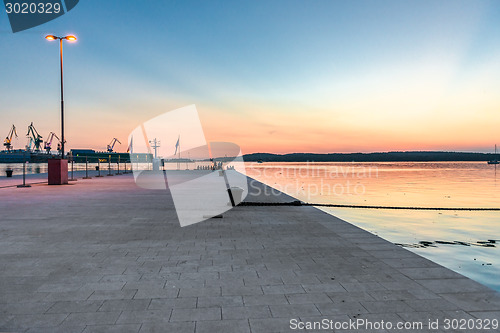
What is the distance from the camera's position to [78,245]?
6602 mm

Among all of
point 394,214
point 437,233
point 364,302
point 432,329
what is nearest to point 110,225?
point 364,302

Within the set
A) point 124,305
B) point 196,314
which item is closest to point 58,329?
point 124,305

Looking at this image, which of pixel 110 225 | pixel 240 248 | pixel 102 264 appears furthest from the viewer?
pixel 110 225

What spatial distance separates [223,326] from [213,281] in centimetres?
130

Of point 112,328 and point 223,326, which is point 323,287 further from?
point 112,328

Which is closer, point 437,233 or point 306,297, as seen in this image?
point 306,297

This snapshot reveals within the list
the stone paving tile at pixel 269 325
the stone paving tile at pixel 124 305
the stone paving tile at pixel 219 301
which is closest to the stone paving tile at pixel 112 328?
the stone paving tile at pixel 124 305

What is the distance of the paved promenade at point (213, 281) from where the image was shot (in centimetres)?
355

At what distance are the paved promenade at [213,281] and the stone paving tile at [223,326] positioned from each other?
1cm

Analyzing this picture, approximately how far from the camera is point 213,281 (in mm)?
4629

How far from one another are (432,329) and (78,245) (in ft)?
20.4

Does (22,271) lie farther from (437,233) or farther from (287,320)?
(437,233)

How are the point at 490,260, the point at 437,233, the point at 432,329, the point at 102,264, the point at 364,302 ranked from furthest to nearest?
1. the point at 437,233
2. the point at 490,260
3. the point at 102,264
4. the point at 364,302
5. the point at 432,329

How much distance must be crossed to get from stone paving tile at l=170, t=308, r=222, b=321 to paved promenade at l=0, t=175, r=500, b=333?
1 centimetres
